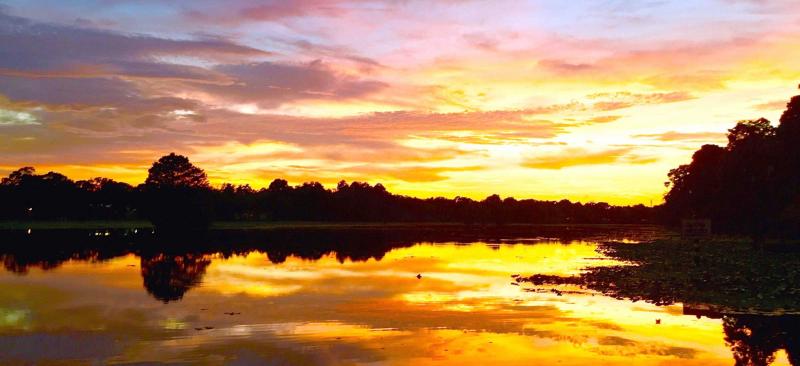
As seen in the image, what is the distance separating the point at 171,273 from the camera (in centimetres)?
4219

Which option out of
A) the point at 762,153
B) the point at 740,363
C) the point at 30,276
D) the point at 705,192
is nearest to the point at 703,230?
the point at 762,153

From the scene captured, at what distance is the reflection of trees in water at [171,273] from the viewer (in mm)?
32500

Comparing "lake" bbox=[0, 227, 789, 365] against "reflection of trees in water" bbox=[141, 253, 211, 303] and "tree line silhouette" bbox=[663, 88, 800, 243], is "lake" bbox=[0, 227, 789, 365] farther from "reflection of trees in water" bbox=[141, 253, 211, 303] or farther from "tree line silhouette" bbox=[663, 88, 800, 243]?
"tree line silhouette" bbox=[663, 88, 800, 243]

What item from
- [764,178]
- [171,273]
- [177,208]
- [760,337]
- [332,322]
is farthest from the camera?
[177,208]

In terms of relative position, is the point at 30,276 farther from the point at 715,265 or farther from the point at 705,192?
the point at 705,192

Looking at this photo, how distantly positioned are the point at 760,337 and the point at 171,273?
111 feet

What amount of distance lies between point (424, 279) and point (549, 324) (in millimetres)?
17968

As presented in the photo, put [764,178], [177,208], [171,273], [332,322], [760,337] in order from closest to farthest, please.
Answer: [760,337], [332,322], [171,273], [764,178], [177,208]

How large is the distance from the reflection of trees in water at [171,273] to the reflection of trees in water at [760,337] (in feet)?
72.7

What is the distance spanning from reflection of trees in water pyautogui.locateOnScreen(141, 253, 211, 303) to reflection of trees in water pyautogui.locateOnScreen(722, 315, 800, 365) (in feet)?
72.7

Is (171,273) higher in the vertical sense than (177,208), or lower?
lower

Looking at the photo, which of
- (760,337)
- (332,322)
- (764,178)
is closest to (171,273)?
(332,322)

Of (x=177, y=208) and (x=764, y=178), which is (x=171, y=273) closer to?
(x=764, y=178)

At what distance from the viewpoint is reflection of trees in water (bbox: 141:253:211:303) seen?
3250 cm
